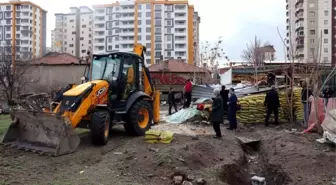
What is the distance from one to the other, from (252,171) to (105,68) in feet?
16.6

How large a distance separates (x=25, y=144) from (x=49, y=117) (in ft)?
3.43

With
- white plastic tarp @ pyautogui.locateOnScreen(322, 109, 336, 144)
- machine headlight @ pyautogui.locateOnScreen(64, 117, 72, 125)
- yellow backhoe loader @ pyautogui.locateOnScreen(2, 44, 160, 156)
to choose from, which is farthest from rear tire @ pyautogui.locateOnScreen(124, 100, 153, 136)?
white plastic tarp @ pyautogui.locateOnScreen(322, 109, 336, 144)

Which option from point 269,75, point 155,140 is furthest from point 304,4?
point 155,140

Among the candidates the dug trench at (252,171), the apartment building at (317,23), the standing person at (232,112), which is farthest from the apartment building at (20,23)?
the dug trench at (252,171)

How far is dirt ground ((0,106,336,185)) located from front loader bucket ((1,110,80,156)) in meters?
0.22

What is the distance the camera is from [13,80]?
81.4 ft

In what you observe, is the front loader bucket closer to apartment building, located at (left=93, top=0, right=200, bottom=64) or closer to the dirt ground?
the dirt ground

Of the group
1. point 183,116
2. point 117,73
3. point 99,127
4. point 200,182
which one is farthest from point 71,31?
point 200,182

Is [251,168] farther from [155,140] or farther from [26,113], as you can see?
[26,113]

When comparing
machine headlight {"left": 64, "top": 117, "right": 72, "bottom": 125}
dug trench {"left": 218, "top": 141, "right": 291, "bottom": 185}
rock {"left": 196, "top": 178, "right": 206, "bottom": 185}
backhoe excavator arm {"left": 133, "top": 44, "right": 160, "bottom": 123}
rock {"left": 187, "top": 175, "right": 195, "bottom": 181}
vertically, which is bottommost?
dug trench {"left": 218, "top": 141, "right": 291, "bottom": 185}

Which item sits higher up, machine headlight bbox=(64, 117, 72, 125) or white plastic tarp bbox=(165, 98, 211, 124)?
machine headlight bbox=(64, 117, 72, 125)

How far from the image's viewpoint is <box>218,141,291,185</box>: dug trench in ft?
26.4

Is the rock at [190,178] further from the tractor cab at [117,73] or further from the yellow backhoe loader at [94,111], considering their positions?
the tractor cab at [117,73]

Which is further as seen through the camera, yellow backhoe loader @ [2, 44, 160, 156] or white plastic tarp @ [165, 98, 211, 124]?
white plastic tarp @ [165, 98, 211, 124]
